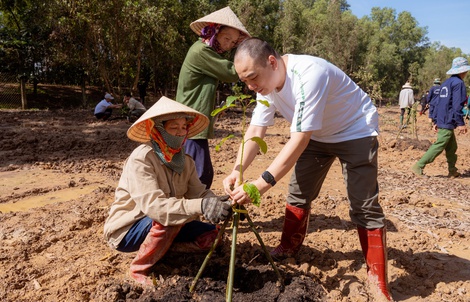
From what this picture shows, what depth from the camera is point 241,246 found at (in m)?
3.15

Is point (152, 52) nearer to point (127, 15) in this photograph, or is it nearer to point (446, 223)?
point (127, 15)

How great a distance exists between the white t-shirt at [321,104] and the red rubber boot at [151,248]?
3.16ft

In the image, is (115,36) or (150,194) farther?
(115,36)

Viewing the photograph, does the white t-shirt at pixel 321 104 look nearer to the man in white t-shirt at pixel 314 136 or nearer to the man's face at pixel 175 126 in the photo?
the man in white t-shirt at pixel 314 136

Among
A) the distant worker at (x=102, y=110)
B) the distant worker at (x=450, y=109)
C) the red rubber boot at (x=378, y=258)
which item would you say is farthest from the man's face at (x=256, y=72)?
the distant worker at (x=102, y=110)

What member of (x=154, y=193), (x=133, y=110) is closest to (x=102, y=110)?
(x=133, y=110)

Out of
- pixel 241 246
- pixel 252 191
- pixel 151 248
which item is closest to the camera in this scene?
pixel 252 191

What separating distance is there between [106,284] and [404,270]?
229 centimetres

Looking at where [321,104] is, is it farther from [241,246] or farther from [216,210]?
[241,246]

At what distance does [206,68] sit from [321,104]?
129 cm

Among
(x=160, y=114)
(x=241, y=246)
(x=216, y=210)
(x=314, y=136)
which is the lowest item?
(x=241, y=246)

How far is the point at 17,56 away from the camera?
1461 cm

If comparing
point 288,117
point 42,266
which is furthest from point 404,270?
point 42,266

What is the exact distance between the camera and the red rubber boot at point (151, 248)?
2428mm
